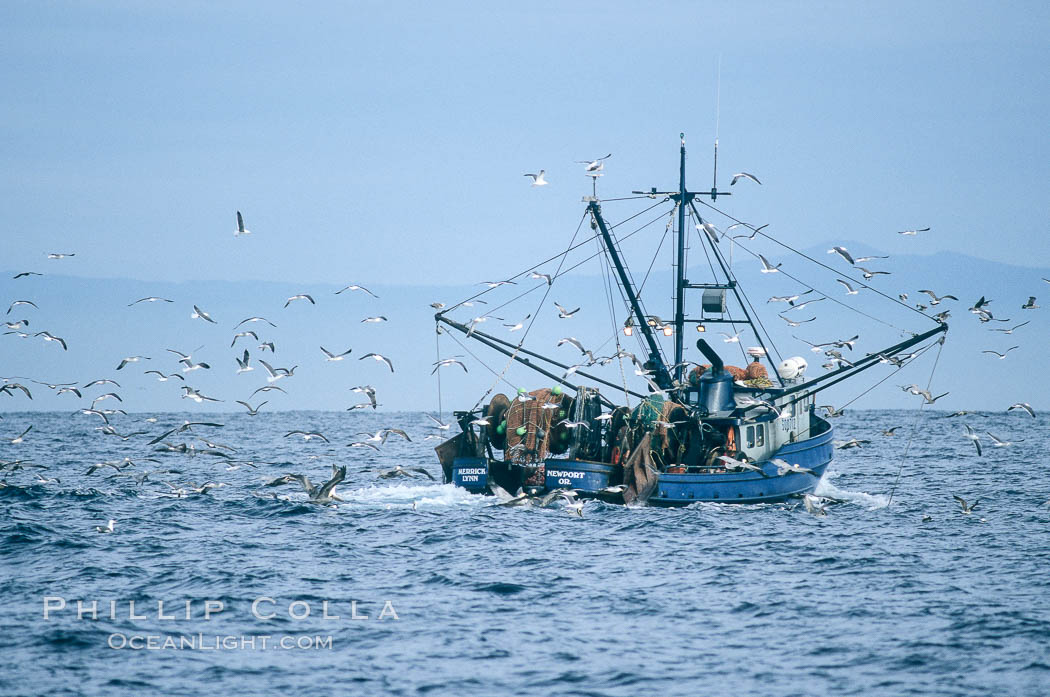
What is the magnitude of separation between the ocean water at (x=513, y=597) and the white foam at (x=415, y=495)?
33 cm

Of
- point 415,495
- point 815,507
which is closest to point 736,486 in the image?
point 815,507

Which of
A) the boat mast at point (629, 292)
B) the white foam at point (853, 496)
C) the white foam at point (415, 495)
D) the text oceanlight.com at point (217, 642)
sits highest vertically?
the boat mast at point (629, 292)

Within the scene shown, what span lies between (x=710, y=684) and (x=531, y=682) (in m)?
3.25

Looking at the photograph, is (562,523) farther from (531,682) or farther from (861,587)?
(531,682)

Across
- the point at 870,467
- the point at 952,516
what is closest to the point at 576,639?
the point at 952,516

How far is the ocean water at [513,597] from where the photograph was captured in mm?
20734

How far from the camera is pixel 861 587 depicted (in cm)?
2806

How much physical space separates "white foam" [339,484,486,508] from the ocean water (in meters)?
0.33

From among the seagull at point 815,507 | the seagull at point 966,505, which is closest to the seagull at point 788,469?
the seagull at point 815,507

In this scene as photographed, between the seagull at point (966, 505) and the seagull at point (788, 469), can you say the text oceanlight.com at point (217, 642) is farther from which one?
the seagull at point (966, 505)

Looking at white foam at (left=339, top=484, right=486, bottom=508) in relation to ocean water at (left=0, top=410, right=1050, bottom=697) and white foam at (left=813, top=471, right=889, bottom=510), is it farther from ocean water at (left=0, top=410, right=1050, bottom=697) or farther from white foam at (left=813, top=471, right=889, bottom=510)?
white foam at (left=813, top=471, right=889, bottom=510)

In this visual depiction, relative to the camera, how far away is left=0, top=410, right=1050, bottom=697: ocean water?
20.7 metres

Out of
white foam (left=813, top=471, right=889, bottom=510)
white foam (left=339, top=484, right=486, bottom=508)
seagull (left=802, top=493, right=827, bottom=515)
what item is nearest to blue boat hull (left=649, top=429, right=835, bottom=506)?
seagull (left=802, top=493, right=827, bottom=515)

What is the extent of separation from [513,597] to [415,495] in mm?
19390
